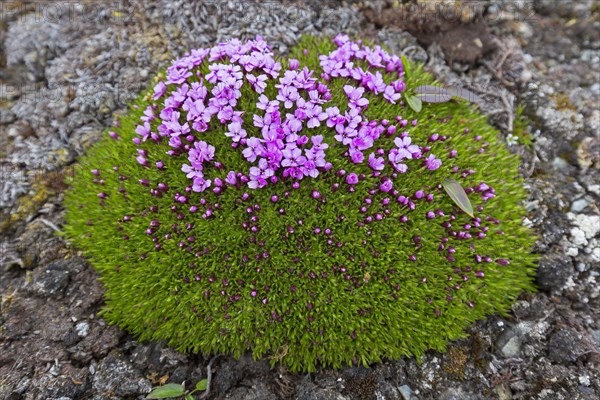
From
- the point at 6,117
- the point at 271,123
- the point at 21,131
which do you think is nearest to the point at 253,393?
the point at 271,123

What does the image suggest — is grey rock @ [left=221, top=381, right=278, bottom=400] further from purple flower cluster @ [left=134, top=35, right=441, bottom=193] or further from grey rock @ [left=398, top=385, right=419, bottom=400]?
purple flower cluster @ [left=134, top=35, right=441, bottom=193]

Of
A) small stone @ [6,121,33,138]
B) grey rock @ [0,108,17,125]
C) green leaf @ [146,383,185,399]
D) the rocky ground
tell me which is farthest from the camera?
grey rock @ [0,108,17,125]

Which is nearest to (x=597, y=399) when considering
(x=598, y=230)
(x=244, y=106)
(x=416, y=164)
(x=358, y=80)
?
(x=598, y=230)

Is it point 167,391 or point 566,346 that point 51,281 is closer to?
point 167,391

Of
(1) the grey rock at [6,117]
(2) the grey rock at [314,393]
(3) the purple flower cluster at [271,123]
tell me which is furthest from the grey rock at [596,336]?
(1) the grey rock at [6,117]

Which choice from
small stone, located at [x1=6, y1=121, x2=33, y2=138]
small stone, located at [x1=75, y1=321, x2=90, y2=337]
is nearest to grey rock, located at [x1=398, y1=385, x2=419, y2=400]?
small stone, located at [x1=75, y1=321, x2=90, y2=337]

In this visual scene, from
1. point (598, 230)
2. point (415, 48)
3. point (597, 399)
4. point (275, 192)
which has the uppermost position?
point (415, 48)

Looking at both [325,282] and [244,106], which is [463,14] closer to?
[244,106]
